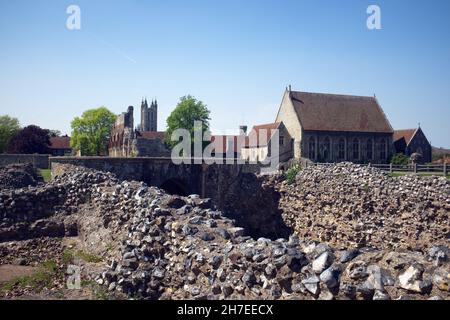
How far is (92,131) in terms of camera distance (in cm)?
6488

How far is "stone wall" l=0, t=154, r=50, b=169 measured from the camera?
124 feet

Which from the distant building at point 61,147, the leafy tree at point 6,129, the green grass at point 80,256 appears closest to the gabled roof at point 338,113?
the green grass at point 80,256

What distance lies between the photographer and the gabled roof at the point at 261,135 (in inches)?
1805

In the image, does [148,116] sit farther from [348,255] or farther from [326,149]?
[348,255]

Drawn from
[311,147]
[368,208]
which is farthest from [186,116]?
[368,208]

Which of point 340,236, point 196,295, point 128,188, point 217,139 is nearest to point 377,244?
point 340,236

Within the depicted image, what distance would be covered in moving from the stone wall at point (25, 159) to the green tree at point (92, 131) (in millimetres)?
20821

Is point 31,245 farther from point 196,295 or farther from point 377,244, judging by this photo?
point 377,244

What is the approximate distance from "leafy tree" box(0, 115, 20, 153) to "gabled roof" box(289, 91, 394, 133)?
147ft

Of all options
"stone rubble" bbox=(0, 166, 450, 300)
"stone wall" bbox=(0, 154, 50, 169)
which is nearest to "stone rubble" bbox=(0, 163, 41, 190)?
"stone wall" bbox=(0, 154, 50, 169)

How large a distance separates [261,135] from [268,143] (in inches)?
105

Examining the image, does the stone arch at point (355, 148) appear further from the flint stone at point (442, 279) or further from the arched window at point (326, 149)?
the flint stone at point (442, 279)

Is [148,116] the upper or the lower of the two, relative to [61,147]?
upper
